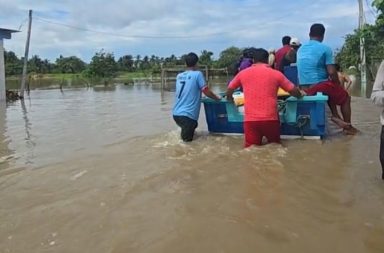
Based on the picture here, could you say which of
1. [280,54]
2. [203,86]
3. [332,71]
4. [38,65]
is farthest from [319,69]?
[38,65]

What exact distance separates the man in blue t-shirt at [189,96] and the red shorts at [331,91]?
152 cm

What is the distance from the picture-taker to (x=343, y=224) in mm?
3975

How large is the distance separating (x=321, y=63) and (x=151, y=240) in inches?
201

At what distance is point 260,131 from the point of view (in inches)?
266

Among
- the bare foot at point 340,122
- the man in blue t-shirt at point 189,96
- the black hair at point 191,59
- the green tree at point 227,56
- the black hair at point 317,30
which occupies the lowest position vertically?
the bare foot at point 340,122

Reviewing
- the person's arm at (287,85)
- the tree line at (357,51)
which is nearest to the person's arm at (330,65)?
the person's arm at (287,85)

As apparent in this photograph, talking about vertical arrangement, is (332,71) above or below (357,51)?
below

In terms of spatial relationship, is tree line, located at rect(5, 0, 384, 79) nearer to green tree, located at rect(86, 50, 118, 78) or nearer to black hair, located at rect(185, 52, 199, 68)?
green tree, located at rect(86, 50, 118, 78)

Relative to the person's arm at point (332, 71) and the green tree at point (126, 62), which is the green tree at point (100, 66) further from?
the person's arm at point (332, 71)

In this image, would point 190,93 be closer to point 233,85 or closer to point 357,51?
point 233,85

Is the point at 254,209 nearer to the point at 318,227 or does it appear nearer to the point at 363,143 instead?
the point at 318,227

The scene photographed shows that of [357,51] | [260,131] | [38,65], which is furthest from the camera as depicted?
[38,65]

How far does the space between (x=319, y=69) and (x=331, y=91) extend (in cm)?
41

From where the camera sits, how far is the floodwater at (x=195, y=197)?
12.3ft
